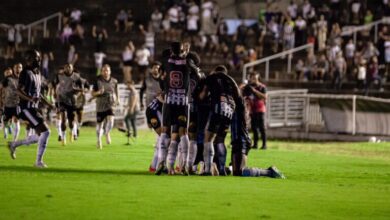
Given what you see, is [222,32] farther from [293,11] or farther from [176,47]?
[176,47]

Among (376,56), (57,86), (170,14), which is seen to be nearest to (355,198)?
(57,86)

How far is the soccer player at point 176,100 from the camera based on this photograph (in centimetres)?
2091

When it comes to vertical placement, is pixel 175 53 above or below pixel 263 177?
above

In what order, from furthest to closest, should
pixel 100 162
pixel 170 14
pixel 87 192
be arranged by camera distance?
pixel 170 14 < pixel 100 162 < pixel 87 192

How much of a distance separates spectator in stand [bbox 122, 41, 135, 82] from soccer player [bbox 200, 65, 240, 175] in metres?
28.5

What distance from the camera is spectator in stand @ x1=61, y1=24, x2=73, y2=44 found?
5444 centimetres

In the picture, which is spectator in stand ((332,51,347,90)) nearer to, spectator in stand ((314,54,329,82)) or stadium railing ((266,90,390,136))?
spectator in stand ((314,54,329,82))

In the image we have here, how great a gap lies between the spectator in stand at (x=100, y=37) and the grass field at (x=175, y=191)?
2500 cm

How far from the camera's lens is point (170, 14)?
177ft

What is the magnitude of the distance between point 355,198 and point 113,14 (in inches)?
1581

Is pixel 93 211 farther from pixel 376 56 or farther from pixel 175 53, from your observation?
pixel 376 56

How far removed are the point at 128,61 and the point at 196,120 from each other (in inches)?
1153

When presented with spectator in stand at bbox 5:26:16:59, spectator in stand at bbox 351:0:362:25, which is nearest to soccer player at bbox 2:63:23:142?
spectator in stand at bbox 351:0:362:25

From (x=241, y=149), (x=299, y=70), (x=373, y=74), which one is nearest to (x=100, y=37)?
(x=299, y=70)
